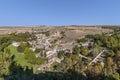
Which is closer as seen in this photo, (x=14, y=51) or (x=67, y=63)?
(x=67, y=63)

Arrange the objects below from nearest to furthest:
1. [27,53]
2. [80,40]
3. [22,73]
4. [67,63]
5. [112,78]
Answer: [112,78] → [22,73] → [67,63] → [27,53] → [80,40]

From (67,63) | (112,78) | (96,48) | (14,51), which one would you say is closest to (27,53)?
(14,51)

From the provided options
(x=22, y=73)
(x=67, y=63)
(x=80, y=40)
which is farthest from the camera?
(x=80, y=40)

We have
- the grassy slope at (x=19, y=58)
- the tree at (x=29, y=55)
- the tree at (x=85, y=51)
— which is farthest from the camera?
the tree at (x=85, y=51)

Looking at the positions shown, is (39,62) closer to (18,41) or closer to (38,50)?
(38,50)

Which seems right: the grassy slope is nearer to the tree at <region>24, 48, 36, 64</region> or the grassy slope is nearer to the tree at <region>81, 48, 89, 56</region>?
the tree at <region>24, 48, 36, 64</region>

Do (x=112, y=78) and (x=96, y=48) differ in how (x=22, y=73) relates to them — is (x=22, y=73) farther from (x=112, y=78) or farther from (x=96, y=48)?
(x=96, y=48)

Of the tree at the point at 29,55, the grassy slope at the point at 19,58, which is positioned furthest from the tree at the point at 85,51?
the grassy slope at the point at 19,58

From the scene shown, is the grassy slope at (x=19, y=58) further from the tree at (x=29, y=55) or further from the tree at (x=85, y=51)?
the tree at (x=85, y=51)

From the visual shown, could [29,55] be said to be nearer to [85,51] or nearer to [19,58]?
[19,58]

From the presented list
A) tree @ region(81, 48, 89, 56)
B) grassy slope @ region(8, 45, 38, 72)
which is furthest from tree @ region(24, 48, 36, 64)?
tree @ region(81, 48, 89, 56)
